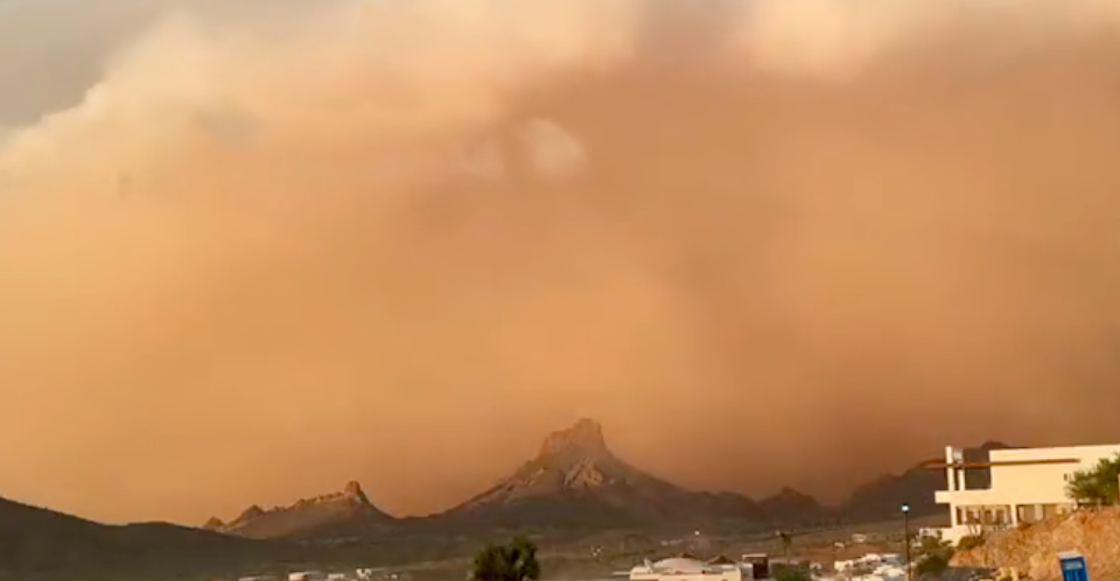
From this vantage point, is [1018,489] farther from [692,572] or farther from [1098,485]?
[692,572]

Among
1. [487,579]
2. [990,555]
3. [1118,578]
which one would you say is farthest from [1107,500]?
[487,579]

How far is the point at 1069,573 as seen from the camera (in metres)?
25.5

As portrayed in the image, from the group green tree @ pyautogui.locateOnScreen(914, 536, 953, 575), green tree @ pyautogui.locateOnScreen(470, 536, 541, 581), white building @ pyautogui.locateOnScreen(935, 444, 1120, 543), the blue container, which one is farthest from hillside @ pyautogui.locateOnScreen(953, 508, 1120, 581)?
the blue container

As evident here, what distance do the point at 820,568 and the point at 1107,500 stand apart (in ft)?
237

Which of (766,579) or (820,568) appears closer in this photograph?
(766,579)

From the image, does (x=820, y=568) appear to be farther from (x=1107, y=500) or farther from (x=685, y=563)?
(x=1107, y=500)

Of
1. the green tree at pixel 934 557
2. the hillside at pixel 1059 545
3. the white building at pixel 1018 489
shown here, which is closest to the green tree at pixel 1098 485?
the white building at pixel 1018 489

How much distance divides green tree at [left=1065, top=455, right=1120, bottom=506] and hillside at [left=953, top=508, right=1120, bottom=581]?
6719 mm

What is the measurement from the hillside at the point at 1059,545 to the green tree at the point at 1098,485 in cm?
672

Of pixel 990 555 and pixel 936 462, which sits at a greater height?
pixel 936 462

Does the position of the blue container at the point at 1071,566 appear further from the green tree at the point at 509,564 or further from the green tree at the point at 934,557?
the green tree at the point at 934,557

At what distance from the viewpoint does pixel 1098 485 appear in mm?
100062

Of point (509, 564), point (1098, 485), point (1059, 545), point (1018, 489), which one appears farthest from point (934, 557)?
point (509, 564)

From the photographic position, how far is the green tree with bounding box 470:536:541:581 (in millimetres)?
93000
